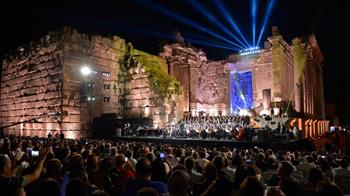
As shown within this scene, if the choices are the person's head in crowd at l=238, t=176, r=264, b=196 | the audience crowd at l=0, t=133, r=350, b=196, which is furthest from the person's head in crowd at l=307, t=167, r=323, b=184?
the person's head in crowd at l=238, t=176, r=264, b=196

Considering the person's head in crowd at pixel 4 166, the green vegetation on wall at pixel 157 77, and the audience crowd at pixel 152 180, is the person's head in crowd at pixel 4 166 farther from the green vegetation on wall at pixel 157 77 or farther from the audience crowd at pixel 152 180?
the green vegetation on wall at pixel 157 77

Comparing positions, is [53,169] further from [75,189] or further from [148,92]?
[148,92]

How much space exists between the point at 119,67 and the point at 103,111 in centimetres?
476

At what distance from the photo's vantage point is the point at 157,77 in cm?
2523

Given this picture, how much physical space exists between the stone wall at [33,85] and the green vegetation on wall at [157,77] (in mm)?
7425

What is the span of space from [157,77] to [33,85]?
1145 cm

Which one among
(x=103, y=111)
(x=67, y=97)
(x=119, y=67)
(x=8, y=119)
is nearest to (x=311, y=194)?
(x=67, y=97)

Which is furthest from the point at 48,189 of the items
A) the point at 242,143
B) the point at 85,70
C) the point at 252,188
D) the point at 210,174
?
the point at 85,70

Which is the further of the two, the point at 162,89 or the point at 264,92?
the point at 264,92

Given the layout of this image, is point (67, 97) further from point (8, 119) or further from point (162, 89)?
point (8, 119)

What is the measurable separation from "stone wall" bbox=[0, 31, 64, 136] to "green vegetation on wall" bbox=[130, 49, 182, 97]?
743 centimetres

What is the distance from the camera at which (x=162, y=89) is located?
969 inches

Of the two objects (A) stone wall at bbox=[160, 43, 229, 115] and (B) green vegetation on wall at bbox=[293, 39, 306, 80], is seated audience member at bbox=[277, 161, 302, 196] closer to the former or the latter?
(B) green vegetation on wall at bbox=[293, 39, 306, 80]

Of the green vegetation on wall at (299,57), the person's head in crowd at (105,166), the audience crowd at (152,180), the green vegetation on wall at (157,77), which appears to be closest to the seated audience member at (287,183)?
the audience crowd at (152,180)
